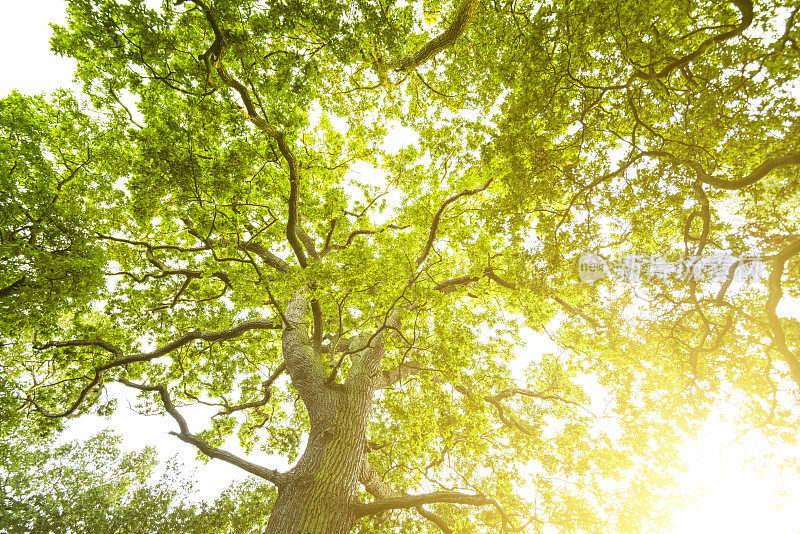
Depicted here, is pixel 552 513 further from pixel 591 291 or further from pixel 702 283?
pixel 702 283

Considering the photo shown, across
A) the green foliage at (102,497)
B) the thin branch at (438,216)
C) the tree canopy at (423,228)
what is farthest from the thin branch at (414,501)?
the green foliage at (102,497)

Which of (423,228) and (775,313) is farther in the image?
(423,228)

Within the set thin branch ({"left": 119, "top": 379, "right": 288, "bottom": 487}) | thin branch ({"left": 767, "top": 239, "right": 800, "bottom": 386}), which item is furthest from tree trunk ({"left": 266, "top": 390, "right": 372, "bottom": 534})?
thin branch ({"left": 767, "top": 239, "right": 800, "bottom": 386})

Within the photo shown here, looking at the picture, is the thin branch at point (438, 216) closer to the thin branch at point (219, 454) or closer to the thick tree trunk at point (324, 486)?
the thick tree trunk at point (324, 486)

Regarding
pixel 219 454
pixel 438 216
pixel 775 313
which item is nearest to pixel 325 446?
pixel 219 454

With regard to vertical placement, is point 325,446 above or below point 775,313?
below

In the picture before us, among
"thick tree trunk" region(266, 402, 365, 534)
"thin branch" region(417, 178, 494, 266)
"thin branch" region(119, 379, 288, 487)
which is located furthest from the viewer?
"thin branch" region(417, 178, 494, 266)

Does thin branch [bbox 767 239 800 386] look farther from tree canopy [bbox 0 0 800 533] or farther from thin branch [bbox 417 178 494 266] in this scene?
thin branch [bbox 417 178 494 266]

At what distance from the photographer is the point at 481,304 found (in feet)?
32.8

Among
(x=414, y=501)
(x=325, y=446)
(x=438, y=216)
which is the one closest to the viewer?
(x=414, y=501)

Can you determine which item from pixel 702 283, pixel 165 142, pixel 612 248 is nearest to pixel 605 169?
pixel 612 248

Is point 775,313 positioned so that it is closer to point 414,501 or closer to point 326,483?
point 414,501

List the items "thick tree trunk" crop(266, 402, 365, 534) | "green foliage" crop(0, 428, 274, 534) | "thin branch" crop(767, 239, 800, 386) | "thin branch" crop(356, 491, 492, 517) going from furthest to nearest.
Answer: "green foliage" crop(0, 428, 274, 534), "thin branch" crop(356, 491, 492, 517), "thick tree trunk" crop(266, 402, 365, 534), "thin branch" crop(767, 239, 800, 386)

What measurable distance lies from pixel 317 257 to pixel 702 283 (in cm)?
791
